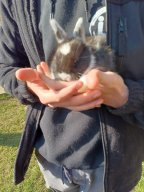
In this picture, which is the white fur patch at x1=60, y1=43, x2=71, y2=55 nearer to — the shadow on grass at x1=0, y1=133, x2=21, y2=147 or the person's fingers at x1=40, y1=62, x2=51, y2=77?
the person's fingers at x1=40, y1=62, x2=51, y2=77

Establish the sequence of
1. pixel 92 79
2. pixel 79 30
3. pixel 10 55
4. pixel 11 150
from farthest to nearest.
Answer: pixel 11 150
pixel 10 55
pixel 79 30
pixel 92 79

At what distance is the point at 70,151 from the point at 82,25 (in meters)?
0.45

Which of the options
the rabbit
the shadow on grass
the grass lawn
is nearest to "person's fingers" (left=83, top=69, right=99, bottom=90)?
the rabbit

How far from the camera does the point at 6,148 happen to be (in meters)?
2.57

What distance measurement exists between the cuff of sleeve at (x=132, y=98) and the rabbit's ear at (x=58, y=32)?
211 millimetres

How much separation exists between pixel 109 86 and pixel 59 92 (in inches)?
5.1

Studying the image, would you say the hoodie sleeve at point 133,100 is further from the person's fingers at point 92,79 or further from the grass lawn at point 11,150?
the grass lawn at point 11,150

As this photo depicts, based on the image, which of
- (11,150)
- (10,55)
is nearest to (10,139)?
(11,150)

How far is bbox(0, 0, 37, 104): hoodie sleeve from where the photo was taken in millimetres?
1231

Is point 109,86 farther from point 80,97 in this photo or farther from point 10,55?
point 10,55

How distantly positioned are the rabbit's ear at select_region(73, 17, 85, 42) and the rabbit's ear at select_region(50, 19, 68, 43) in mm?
36

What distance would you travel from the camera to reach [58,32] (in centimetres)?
107

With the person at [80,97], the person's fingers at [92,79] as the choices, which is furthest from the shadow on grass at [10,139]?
the person's fingers at [92,79]

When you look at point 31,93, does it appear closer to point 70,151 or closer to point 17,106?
point 70,151
